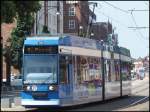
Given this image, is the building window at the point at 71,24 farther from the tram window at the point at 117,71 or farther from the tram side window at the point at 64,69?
the tram side window at the point at 64,69

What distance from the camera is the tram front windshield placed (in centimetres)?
2716

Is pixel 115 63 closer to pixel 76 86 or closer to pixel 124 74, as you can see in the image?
pixel 124 74

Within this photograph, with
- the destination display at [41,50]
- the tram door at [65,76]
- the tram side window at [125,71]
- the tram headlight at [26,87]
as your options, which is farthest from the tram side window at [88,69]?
the tram side window at [125,71]

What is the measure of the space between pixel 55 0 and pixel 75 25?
42113mm

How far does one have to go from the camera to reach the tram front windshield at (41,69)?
27156 mm

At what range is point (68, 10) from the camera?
458 ft

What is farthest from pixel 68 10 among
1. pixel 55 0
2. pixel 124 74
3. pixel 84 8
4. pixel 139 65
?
pixel 124 74

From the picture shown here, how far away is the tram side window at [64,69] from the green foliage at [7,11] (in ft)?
21.6

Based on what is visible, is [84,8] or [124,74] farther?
[84,8]

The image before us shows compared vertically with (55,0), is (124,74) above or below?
below

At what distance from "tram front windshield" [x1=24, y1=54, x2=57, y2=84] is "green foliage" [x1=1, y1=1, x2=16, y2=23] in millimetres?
6117

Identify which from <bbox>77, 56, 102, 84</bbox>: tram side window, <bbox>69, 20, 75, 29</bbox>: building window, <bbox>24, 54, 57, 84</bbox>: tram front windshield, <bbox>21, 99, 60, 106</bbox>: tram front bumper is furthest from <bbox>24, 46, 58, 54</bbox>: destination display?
<bbox>69, 20, 75, 29</bbox>: building window

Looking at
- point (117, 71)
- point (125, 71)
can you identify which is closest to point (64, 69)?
point (117, 71)

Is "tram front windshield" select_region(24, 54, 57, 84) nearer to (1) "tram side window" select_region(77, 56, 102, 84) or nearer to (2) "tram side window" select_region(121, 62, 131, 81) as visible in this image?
(1) "tram side window" select_region(77, 56, 102, 84)
